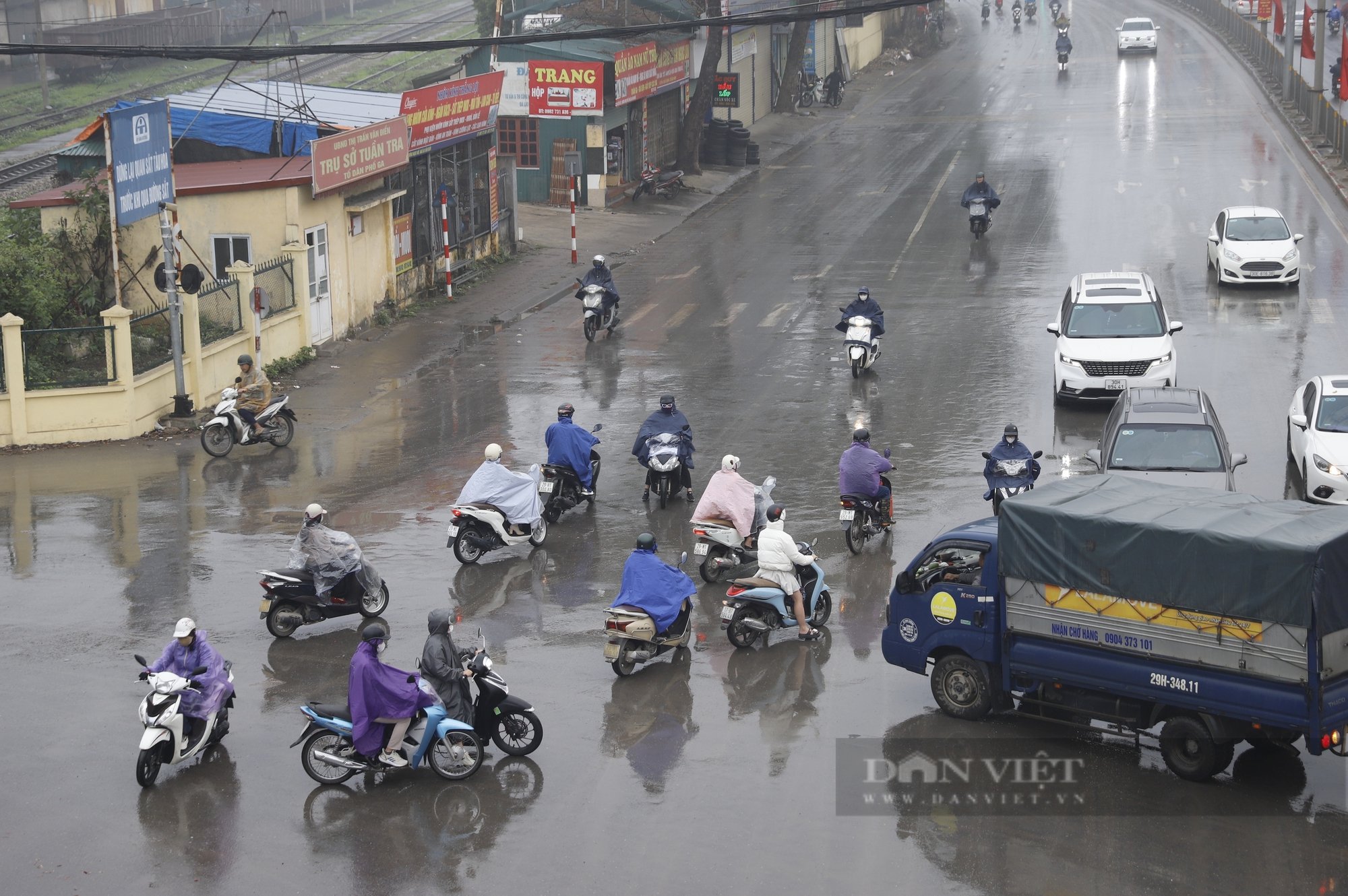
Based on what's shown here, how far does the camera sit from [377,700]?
37.2 ft

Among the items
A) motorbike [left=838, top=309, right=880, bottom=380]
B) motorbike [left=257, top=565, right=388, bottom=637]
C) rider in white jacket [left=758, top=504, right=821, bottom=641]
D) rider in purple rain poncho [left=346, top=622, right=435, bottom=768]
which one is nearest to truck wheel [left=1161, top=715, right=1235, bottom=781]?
rider in white jacket [left=758, top=504, right=821, bottom=641]

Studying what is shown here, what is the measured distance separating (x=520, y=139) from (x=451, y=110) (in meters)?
10.1

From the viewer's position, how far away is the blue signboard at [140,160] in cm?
2289

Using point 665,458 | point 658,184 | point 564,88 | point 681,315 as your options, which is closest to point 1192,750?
point 665,458

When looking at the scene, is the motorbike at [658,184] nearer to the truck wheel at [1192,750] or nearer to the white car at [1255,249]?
the white car at [1255,249]

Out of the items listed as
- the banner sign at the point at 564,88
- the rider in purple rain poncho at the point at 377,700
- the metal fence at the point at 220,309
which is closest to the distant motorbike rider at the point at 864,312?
the metal fence at the point at 220,309

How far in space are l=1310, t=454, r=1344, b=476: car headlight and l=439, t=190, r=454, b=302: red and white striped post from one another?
19.7 m

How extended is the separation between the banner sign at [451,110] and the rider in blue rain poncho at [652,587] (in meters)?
20.1

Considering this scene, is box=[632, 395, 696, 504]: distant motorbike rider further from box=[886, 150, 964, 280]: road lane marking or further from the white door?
box=[886, 150, 964, 280]: road lane marking

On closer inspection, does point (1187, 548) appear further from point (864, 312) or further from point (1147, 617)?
point (864, 312)

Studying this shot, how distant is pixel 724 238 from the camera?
1561 inches

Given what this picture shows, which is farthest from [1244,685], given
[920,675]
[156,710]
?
[156,710]

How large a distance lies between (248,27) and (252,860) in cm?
6859

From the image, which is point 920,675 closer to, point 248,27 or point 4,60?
point 4,60
